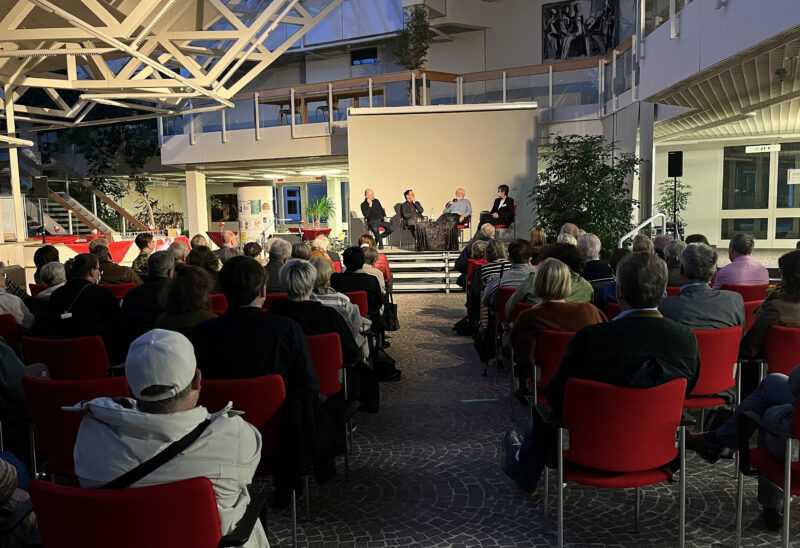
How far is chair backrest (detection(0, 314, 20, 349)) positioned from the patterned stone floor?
2301 mm

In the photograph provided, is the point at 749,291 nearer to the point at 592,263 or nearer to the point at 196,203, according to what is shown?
the point at 592,263

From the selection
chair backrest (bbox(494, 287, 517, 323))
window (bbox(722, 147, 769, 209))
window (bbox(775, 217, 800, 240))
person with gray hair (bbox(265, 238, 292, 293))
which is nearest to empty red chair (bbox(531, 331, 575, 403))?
chair backrest (bbox(494, 287, 517, 323))

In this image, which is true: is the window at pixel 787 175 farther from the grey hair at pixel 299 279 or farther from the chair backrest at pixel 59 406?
the chair backrest at pixel 59 406

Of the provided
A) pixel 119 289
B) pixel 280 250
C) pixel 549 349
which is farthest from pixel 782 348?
pixel 119 289

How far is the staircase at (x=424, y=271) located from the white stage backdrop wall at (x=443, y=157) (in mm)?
3555

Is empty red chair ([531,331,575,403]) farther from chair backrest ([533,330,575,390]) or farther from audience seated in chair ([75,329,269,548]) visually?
audience seated in chair ([75,329,269,548])

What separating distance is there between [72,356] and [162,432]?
2160 mm

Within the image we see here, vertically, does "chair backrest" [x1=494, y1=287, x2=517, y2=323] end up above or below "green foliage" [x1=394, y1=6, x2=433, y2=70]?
below

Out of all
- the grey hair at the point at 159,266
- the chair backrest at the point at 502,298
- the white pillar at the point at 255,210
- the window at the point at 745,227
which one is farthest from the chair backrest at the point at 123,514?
the window at the point at 745,227

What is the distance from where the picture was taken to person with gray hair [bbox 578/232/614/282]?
5398 mm

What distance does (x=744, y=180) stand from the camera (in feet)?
51.9

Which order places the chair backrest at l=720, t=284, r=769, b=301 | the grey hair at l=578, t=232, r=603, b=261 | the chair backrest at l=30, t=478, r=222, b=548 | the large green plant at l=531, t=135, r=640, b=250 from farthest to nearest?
the large green plant at l=531, t=135, r=640, b=250 → the grey hair at l=578, t=232, r=603, b=261 → the chair backrest at l=720, t=284, r=769, b=301 → the chair backrest at l=30, t=478, r=222, b=548

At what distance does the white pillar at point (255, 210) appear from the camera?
14.3m

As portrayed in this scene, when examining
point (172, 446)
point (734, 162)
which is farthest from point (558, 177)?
point (172, 446)
